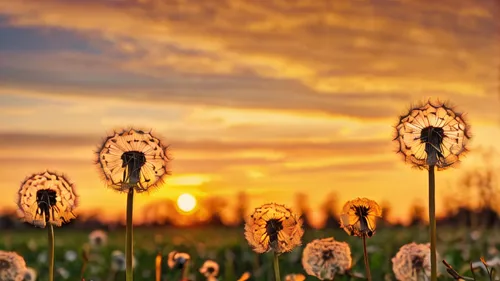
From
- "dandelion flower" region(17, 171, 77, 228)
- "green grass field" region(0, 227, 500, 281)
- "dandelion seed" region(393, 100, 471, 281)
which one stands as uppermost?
"dandelion seed" region(393, 100, 471, 281)

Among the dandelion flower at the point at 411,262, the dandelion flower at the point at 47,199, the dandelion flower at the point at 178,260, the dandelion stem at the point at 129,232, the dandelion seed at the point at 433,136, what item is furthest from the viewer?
the dandelion flower at the point at 411,262

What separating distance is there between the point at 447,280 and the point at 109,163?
12.2 ft

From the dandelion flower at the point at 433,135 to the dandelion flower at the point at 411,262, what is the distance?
4.64ft

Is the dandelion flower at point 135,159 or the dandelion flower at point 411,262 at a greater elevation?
the dandelion flower at point 135,159

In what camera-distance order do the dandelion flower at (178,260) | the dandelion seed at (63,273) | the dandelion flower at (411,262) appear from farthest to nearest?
the dandelion seed at (63,273) → the dandelion flower at (411,262) → the dandelion flower at (178,260)

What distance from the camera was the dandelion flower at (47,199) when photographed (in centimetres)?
404

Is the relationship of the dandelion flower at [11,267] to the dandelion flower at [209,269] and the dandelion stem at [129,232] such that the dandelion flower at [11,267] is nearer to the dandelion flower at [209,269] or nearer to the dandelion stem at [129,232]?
the dandelion flower at [209,269]

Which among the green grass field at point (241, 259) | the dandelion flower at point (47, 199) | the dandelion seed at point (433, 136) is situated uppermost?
the dandelion seed at point (433, 136)

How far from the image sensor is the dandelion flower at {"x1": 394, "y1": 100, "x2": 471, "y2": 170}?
372 cm

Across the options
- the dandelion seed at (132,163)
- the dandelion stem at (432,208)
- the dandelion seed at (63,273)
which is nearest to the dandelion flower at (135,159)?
the dandelion seed at (132,163)

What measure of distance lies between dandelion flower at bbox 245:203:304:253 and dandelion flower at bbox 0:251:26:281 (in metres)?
1.61

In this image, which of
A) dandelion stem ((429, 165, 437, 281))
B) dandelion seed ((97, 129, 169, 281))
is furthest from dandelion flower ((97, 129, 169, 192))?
Answer: dandelion stem ((429, 165, 437, 281))

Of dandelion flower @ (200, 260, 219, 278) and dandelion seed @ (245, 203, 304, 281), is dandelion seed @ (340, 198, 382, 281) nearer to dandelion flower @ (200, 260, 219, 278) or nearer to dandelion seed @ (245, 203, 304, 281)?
dandelion seed @ (245, 203, 304, 281)

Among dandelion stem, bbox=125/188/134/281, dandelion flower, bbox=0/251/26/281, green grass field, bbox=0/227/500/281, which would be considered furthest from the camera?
green grass field, bbox=0/227/500/281
